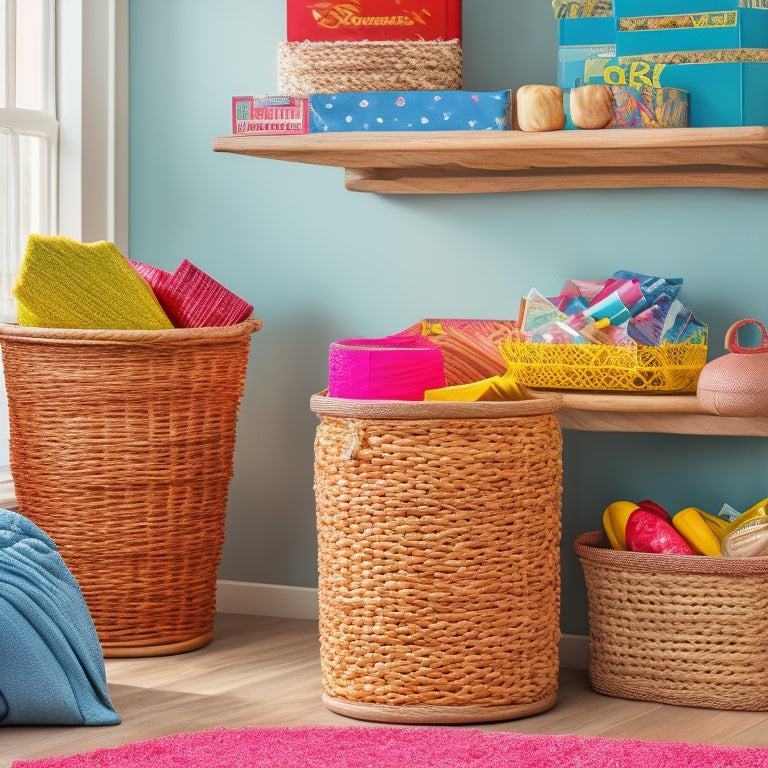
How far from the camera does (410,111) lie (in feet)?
7.18

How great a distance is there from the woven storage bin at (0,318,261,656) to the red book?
0.58m

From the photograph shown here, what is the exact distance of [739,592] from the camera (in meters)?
2.09

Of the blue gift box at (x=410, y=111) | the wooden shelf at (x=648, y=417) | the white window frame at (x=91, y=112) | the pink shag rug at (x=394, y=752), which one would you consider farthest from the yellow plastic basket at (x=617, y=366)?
the white window frame at (x=91, y=112)

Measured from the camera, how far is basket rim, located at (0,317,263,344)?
226 centimetres

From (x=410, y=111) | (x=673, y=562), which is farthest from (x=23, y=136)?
(x=673, y=562)

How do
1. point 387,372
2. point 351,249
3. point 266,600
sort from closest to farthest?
point 387,372 < point 351,249 < point 266,600

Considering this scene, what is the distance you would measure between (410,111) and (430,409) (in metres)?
0.55

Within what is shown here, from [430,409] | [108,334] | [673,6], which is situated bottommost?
[430,409]

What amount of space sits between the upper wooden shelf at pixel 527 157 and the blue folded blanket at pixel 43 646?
80 centimetres

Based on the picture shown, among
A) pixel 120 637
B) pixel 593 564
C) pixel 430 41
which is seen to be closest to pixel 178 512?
pixel 120 637

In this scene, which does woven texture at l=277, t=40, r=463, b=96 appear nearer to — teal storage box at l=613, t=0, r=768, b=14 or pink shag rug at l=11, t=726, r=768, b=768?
teal storage box at l=613, t=0, r=768, b=14

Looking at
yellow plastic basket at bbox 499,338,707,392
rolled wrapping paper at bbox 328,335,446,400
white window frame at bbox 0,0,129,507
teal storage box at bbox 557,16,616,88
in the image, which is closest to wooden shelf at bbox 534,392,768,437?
yellow plastic basket at bbox 499,338,707,392

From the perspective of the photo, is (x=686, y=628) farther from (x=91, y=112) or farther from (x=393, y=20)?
(x=91, y=112)

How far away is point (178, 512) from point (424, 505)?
2.02 feet
